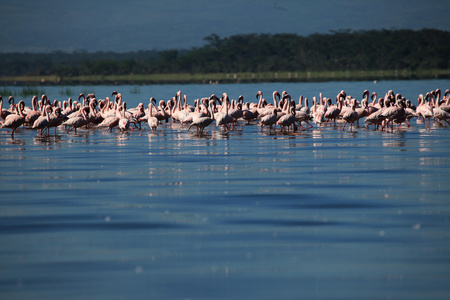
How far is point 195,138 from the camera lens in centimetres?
2422

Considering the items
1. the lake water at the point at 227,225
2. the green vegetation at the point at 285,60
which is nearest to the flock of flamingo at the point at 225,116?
the lake water at the point at 227,225

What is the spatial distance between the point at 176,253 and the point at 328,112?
22.0m

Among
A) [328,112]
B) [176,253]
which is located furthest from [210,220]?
[328,112]

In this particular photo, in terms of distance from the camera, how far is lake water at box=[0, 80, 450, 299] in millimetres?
7535

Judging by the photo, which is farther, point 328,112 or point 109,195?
point 328,112

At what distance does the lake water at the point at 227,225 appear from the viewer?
7535 mm

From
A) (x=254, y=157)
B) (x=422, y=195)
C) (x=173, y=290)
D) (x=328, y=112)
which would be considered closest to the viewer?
(x=173, y=290)

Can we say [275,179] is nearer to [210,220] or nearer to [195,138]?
[210,220]

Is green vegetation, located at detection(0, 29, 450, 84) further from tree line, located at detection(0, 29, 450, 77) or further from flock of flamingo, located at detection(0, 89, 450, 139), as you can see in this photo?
flock of flamingo, located at detection(0, 89, 450, 139)

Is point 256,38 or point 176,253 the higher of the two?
point 256,38

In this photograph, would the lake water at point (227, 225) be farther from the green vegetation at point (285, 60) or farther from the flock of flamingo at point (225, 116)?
the green vegetation at point (285, 60)

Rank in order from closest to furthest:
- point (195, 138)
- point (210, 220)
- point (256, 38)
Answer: point (210, 220), point (195, 138), point (256, 38)

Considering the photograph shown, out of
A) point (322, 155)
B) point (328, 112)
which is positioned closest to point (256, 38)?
point (328, 112)

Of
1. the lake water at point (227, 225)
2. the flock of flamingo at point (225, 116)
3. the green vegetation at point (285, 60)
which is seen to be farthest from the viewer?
the green vegetation at point (285, 60)
